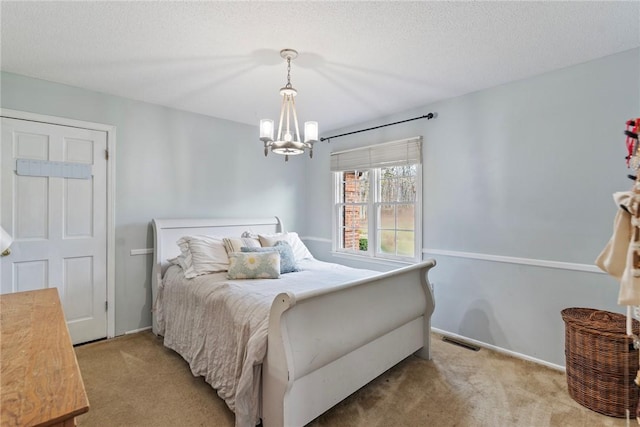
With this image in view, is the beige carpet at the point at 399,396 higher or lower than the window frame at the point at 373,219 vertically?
lower

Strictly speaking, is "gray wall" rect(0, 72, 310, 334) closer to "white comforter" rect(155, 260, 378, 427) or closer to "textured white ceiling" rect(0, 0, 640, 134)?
"textured white ceiling" rect(0, 0, 640, 134)

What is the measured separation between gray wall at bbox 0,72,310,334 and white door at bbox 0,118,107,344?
0.16 metres

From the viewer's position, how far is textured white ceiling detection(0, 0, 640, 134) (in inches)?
69.7

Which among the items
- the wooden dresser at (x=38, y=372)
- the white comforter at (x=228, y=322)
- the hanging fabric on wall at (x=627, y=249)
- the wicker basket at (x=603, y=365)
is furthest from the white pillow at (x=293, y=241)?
the hanging fabric on wall at (x=627, y=249)

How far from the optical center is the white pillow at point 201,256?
2756 mm

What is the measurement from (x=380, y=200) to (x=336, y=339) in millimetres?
2351

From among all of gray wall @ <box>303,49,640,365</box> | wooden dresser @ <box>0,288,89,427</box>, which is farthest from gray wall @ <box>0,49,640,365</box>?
wooden dresser @ <box>0,288,89,427</box>

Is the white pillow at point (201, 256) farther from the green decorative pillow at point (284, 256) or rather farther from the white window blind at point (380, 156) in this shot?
the white window blind at point (380, 156)

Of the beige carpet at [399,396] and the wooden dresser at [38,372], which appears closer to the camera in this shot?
the wooden dresser at [38,372]

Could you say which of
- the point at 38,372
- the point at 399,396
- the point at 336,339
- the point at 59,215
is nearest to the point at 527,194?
the point at 399,396

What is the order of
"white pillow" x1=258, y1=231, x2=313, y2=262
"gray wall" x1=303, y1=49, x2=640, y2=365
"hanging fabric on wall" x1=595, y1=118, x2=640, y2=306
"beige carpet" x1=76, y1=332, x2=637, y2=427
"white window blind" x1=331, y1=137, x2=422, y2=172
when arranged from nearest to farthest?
"hanging fabric on wall" x1=595, y1=118, x2=640, y2=306
"beige carpet" x1=76, y1=332, x2=637, y2=427
"gray wall" x1=303, y1=49, x2=640, y2=365
"white pillow" x1=258, y1=231, x2=313, y2=262
"white window blind" x1=331, y1=137, x2=422, y2=172

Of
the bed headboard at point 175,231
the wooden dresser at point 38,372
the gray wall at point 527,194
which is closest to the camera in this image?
the wooden dresser at point 38,372

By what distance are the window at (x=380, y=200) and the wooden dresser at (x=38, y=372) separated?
3152 millimetres

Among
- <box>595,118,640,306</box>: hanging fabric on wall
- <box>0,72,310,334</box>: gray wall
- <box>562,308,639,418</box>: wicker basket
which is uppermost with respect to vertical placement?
<box>0,72,310,334</box>: gray wall
